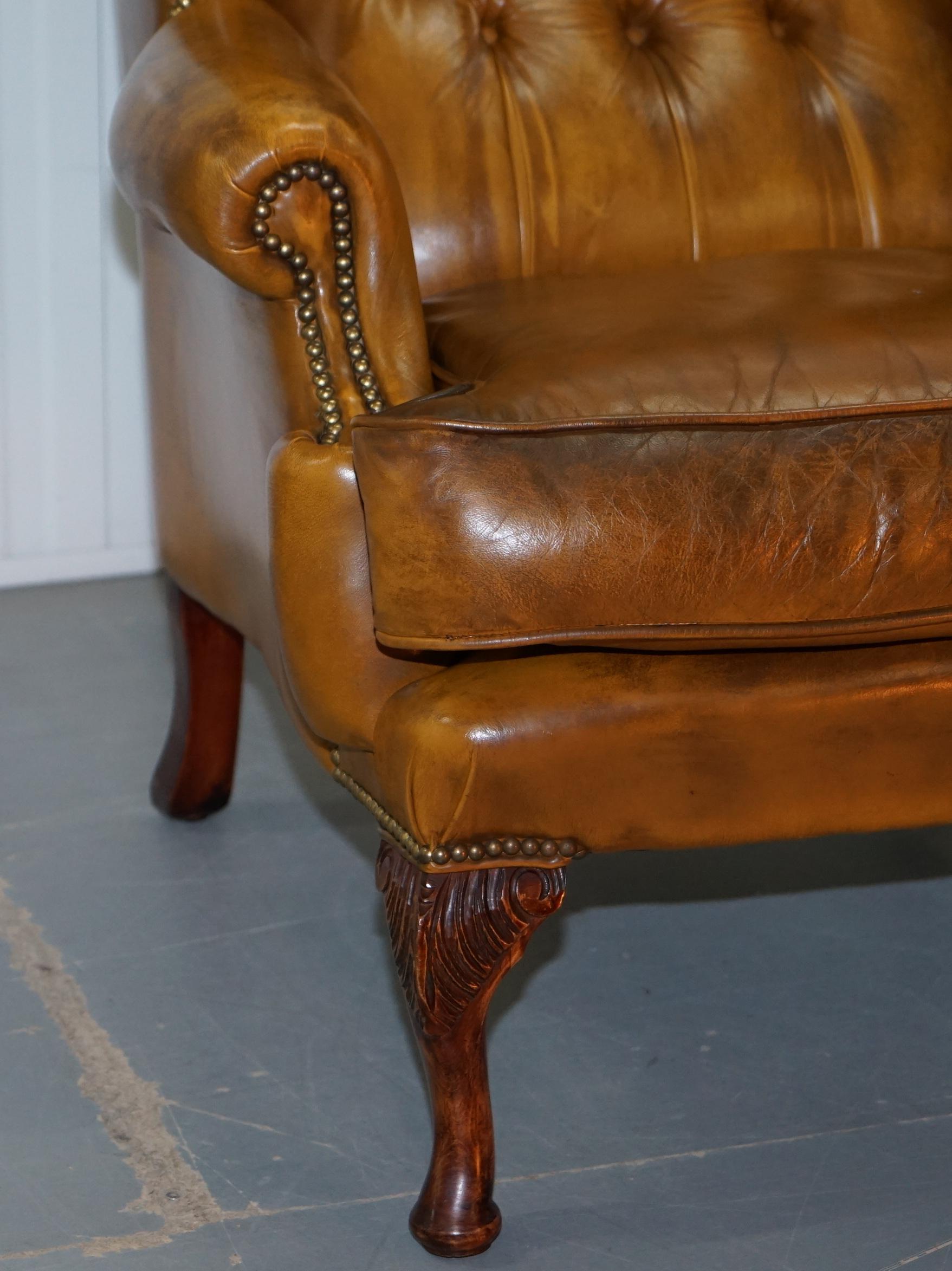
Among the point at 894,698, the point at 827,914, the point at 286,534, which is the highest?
the point at 286,534

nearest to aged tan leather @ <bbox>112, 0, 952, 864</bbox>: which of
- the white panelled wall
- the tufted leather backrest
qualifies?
the tufted leather backrest

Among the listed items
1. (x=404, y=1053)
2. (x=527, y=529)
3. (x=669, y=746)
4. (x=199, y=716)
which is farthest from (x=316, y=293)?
(x=199, y=716)

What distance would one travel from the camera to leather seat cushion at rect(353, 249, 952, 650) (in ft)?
2.68

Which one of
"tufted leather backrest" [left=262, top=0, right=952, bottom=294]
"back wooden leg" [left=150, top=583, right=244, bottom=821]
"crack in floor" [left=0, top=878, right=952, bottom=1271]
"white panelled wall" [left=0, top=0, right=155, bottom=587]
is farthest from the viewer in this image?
"white panelled wall" [left=0, top=0, right=155, bottom=587]

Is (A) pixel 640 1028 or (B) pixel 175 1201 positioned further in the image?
(A) pixel 640 1028

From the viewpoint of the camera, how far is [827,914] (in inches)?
53.1

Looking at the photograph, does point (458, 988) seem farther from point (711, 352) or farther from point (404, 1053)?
point (711, 352)

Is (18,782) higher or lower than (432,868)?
lower

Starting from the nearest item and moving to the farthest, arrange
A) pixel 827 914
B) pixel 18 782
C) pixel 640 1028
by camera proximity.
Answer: pixel 640 1028
pixel 827 914
pixel 18 782

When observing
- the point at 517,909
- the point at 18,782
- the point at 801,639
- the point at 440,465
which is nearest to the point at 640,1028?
the point at 517,909

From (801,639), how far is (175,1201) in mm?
515

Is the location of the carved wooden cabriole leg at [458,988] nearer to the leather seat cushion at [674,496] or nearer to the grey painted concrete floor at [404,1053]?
the grey painted concrete floor at [404,1053]

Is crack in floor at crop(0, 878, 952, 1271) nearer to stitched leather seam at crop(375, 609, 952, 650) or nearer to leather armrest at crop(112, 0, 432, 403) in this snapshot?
stitched leather seam at crop(375, 609, 952, 650)

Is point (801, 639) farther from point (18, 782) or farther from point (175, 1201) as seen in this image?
point (18, 782)
